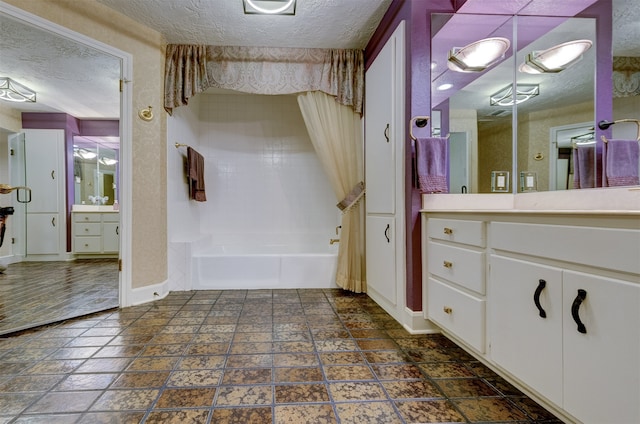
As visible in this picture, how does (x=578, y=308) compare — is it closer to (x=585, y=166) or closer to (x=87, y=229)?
(x=585, y=166)

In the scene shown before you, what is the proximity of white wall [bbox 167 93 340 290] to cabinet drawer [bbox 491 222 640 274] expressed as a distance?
2598mm

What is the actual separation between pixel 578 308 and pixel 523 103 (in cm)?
133

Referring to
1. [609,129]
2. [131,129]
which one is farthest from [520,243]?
[131,129]

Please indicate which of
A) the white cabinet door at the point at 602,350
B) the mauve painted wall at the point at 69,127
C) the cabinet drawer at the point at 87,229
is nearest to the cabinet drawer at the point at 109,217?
the cabinet drawer at the point at 87,229

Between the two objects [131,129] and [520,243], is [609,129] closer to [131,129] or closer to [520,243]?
[520,243]

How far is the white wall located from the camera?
11.8 feet

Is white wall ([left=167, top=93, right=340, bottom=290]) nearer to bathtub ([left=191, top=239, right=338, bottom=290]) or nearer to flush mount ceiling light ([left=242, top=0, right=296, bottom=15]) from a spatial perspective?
bathtub ([left=191, top=239, right=338, bottom=290])

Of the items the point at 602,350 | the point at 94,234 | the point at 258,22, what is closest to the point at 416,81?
the point at 258,22

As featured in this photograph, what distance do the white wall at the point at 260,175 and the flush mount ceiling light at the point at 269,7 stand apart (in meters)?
1.60

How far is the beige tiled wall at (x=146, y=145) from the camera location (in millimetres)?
2221

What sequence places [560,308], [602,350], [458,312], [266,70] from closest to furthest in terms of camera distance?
[602,350] → [560,308] → [458,312] → [266,70]

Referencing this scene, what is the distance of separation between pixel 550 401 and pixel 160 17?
127 inches

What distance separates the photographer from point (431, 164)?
5.69 feet

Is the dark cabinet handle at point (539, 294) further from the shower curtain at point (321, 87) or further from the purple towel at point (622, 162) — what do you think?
the shower curtain at point (321, 87)
